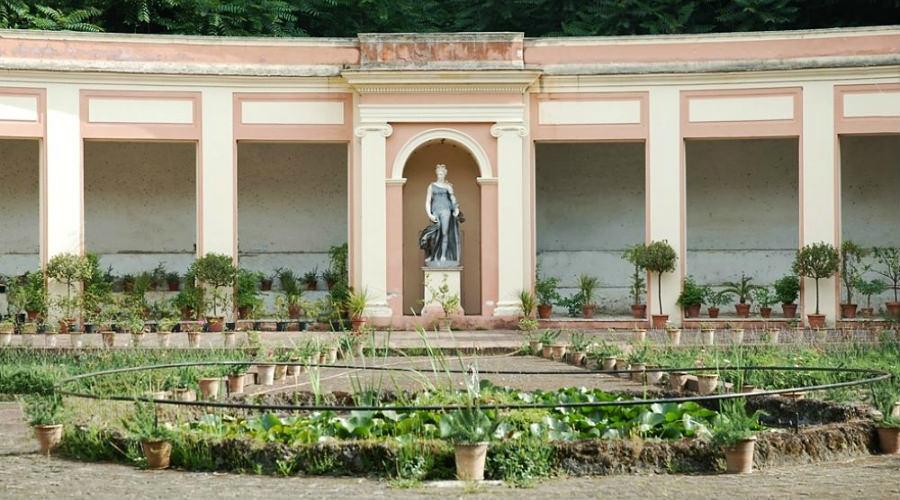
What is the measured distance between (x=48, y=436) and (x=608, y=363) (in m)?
7.23

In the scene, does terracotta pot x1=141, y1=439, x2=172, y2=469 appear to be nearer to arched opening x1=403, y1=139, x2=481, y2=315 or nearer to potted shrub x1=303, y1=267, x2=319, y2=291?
arched opening x1=403, y1=139, x2=481, y2=315

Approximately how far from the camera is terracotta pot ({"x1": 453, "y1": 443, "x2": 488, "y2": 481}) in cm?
796

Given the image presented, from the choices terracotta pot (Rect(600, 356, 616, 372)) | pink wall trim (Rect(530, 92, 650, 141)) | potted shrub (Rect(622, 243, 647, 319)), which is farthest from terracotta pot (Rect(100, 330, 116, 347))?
potted shrub (Rect(622, 243, 647, 319))

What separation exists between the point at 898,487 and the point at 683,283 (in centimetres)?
1423

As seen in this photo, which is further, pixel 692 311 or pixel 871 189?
pixel 871 189

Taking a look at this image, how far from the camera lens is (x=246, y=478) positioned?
26.9 ft


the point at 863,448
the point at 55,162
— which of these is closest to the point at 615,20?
the point at 55,162

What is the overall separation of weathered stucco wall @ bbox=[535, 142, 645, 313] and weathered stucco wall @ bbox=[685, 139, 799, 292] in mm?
1105

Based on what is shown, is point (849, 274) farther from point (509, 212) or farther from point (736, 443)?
point (736, 443)

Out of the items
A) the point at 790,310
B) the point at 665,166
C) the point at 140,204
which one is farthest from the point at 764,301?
the point at 140,204

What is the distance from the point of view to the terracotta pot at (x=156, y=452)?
8523mm

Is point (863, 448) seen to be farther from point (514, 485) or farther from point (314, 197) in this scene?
point (314, 197)

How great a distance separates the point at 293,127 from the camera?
22359 millimetres

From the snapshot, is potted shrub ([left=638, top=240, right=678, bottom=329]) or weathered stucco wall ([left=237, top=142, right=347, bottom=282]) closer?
potted shrub ([left=638, top=240, right=678, bottom=329])
